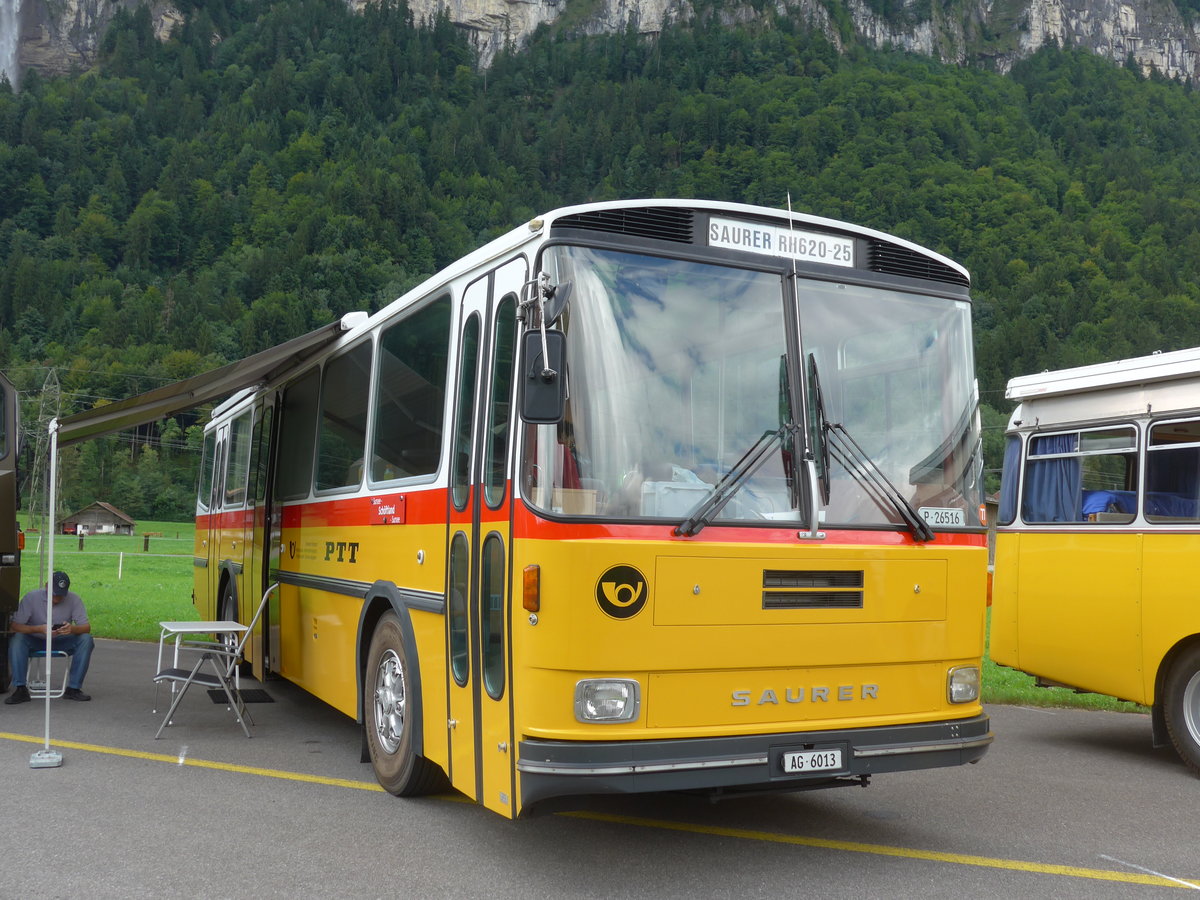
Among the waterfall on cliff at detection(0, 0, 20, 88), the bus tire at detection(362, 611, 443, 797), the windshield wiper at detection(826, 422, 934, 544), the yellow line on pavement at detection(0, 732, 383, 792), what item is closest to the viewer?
the windshield wiper at detection(826, 422, 934, 544)

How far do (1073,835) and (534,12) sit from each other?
622ft

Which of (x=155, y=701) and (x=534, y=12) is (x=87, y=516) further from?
(x=534, y=12)

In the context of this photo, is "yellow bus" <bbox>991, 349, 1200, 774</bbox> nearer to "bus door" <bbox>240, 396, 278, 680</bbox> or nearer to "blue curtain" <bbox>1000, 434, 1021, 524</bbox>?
"blue curtain" <bbox>1000, 434, 1021, 524</bbox>

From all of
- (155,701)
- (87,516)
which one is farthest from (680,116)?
(155,701)

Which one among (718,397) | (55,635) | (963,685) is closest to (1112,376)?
(963,685)

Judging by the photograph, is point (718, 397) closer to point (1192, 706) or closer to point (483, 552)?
point (483, 552)

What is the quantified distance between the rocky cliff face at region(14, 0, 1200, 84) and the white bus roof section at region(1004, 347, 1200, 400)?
163 m

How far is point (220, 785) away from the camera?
23.3ft

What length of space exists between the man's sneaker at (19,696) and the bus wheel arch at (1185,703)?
862 cm

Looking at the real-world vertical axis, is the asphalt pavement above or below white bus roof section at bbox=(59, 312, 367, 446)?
below

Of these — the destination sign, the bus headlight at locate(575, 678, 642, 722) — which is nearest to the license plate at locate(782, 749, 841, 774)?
the bus headlight at locate(575, 678, 642, 722)

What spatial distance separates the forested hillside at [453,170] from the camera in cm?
8831

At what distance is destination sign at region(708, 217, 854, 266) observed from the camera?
5.66 m

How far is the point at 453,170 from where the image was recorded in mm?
126688
